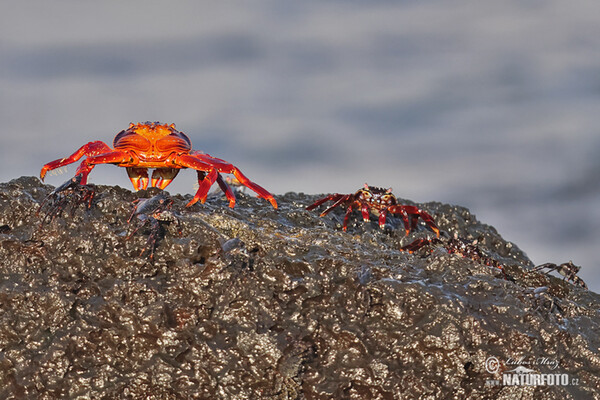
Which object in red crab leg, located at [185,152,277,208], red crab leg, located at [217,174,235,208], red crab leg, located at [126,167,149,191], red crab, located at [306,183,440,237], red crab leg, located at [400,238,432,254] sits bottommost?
red crab leg, located at [400,238,432,254]

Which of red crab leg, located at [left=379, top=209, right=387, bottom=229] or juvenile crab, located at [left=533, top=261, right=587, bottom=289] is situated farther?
red crab leg, located at [left=379, top=209, right=387, bottom=229]

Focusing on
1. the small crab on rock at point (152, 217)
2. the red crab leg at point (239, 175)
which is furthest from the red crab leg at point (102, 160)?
the small crab on rock at point (152, 217)

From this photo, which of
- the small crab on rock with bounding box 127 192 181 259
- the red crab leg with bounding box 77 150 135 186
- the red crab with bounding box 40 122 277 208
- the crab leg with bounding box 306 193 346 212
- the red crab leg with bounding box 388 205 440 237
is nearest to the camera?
the small crab on rock with bounding box 127 192 181 259

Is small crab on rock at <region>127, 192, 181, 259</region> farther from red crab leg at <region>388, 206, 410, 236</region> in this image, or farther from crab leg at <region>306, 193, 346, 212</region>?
red crab leg at <region>388, 206, 410, 236</region>

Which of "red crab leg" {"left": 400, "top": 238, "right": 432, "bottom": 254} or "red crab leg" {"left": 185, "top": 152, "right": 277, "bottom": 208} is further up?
"red crab leg" {"left": 185, "top": 152, "right": 277, "bottom": 208}

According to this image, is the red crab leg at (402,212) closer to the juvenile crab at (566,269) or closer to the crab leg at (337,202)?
A: the crab leg at (337,202)

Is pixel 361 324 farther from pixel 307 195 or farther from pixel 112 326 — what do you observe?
pixel 307 195

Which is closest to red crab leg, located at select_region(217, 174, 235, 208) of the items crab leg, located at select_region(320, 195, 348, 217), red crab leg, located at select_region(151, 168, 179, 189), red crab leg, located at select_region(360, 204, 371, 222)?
red crab leg, located at select_region(151, 168, 179, 189)
